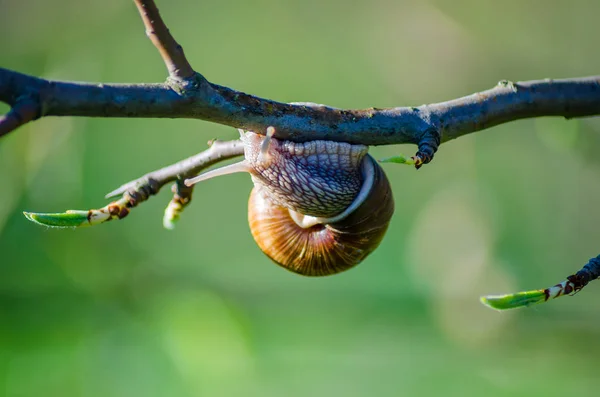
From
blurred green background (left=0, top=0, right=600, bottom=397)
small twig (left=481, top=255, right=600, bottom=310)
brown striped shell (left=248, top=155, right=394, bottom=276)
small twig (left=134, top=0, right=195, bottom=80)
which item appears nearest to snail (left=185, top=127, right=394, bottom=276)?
brown striped shell (left=248, top=155, right=394, bottom=276)

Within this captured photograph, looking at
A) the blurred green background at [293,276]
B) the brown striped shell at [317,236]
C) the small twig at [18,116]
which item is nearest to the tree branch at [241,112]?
the small twig at [18,116]

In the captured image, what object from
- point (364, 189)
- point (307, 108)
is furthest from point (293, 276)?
point (307, 108)

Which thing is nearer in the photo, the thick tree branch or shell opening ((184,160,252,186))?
the thick tree branch

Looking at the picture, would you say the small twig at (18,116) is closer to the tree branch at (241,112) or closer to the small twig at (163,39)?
the tree branch at (241,112)

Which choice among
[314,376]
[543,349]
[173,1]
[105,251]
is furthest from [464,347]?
[173,1]

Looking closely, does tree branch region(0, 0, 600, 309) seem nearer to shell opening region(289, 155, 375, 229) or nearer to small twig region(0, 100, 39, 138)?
small twig region(0, 100, 39, 138)

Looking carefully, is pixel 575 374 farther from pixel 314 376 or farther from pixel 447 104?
pixel 447 104
